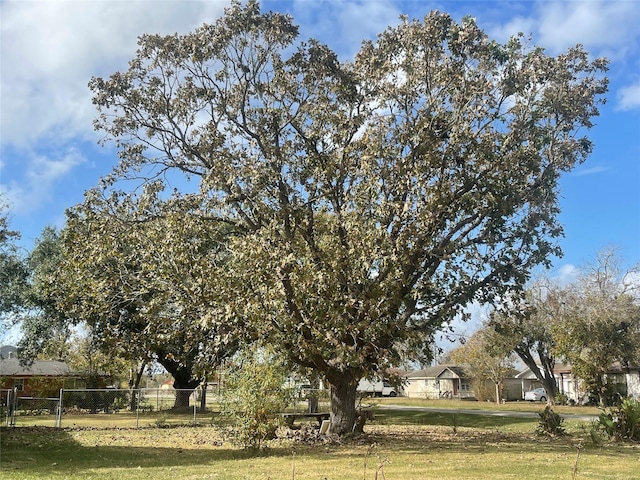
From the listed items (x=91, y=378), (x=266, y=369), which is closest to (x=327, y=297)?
(x=266, y=369)

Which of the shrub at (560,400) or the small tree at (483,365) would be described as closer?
the shrub at (560,400)

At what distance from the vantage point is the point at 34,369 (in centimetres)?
4391

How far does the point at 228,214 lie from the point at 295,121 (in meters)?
3.20

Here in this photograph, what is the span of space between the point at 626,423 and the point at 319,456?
9076 millimetres

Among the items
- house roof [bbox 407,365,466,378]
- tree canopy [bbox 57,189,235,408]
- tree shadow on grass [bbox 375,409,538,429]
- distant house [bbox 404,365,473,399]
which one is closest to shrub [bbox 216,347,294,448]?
tree canopy [bbox 57,189,235,408]

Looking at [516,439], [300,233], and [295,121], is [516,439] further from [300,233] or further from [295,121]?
[295,121]

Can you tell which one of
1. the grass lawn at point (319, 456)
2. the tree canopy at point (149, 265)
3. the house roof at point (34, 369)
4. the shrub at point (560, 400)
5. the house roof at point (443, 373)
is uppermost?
the tree canopy at point (149, 265)

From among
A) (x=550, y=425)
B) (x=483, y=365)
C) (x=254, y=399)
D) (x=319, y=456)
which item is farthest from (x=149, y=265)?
(x=483, y=365)

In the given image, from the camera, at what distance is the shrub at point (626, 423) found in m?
16.5

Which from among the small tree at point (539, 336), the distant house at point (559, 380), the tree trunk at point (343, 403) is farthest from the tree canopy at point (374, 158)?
the distant house at point (559, 380)

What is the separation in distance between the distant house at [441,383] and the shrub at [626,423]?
150ft

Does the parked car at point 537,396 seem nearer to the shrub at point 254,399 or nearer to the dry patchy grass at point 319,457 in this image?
the dry patchy grass at point 319,457

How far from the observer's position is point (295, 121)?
1659 centimetres

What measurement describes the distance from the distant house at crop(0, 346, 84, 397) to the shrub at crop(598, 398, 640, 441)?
2900cm
